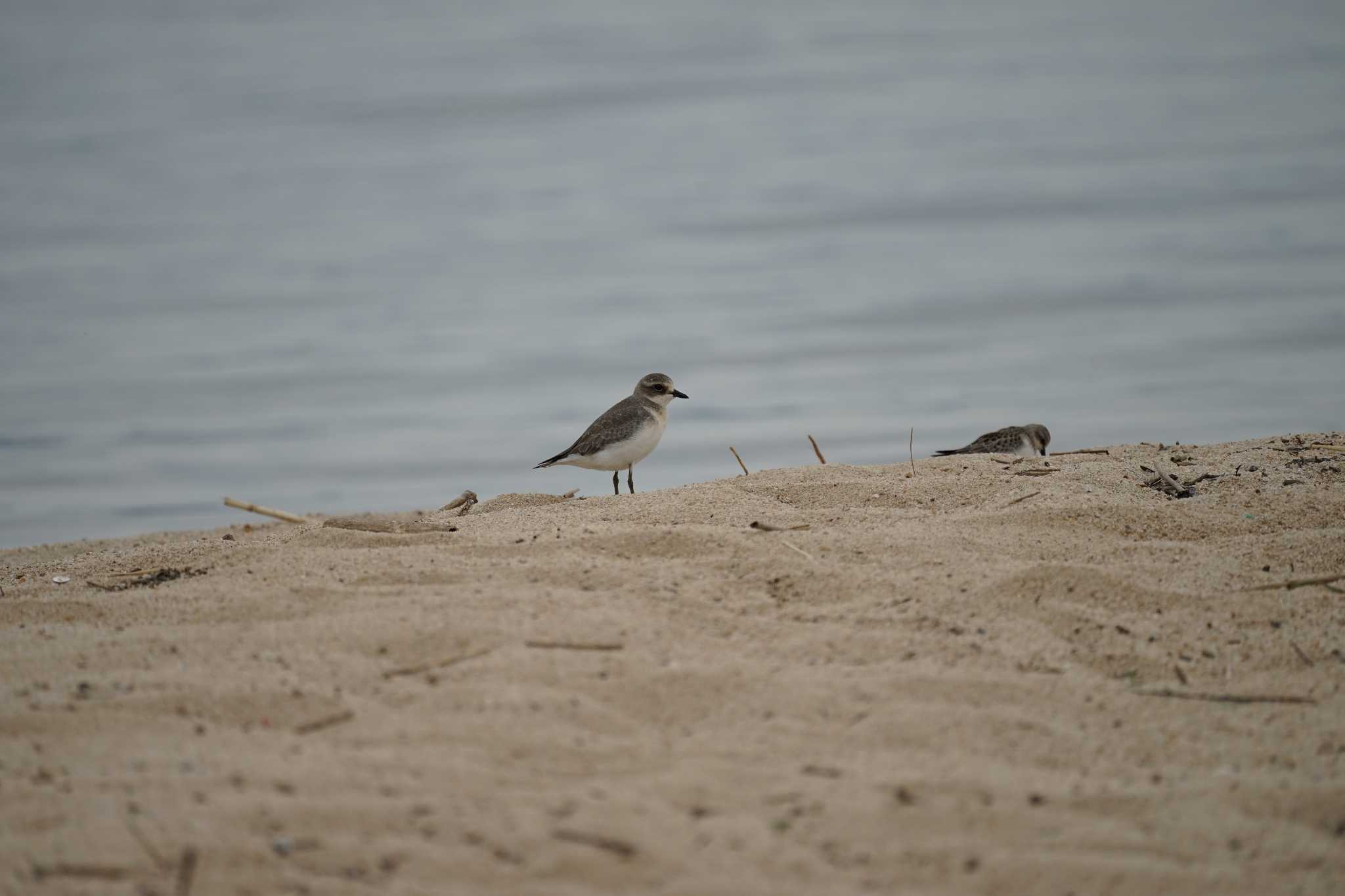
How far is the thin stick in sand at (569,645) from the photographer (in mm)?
3037

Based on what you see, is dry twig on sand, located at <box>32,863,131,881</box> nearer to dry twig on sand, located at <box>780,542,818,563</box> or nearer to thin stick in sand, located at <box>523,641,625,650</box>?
thin stick in sand, located at <box>523,641,625,650</box>

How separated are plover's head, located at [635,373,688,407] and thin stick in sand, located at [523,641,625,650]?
16.9ft

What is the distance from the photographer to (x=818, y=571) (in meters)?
3.83

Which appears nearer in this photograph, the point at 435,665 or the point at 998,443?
the point at 435,665

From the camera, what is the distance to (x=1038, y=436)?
943 centimetres

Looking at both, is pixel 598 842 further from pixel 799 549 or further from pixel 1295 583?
pixel 1295 583

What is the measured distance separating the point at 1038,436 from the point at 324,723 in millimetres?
7772

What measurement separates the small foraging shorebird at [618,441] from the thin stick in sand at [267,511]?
7.65ft

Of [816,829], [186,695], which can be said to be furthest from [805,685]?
[186,695]

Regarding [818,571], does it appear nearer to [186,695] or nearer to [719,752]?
[719,752]

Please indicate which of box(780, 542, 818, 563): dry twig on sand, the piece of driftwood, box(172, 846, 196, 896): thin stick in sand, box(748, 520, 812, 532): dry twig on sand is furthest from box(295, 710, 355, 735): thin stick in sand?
the piece of driftwood

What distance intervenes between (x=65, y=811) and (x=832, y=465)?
14.7 feet

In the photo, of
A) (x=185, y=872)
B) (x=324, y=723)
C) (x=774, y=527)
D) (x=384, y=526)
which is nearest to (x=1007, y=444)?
(x=774, y=527)

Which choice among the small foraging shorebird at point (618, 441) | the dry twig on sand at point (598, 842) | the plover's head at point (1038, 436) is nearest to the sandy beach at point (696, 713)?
the dry twig on sand at point (598, 842)
